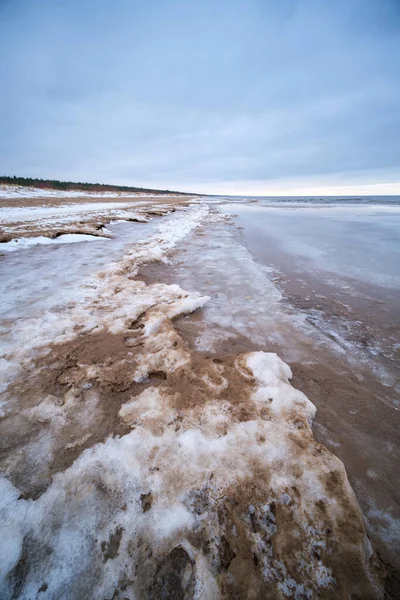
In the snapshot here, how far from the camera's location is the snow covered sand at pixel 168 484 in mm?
996

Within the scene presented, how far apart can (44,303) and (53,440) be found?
2.18 metres

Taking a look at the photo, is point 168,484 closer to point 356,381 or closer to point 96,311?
point 356,381

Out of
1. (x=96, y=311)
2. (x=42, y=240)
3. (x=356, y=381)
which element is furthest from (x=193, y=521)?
(x=42, y=240)

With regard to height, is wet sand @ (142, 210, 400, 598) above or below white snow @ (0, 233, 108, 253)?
below

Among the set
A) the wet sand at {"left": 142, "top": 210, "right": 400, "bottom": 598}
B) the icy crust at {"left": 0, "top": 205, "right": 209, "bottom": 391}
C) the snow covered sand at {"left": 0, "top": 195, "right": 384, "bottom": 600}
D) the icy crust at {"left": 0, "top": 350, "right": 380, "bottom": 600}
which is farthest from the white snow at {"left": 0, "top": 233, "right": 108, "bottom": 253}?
the icy crust at {"left": 0, "top": 350, "right": 380, "bottom": 600}

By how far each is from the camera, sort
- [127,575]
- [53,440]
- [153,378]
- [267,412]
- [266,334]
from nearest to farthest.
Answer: [127,575]
[53,440]
[267,412]
[153,378]
[266,334]

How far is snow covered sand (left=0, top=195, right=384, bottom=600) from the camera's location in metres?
1.00

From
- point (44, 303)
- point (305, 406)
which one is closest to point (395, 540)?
point (305, 406)

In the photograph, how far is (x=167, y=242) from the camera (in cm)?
732

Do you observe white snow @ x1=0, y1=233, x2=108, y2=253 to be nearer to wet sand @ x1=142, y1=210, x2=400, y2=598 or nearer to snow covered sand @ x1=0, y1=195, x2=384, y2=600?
wet sand @ x1=142, y1=210, x2=400, y2=598

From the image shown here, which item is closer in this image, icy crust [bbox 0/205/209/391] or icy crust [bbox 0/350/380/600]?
icy crust [bbox 0/350/380/600]

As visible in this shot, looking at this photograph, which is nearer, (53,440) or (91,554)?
(91,554)

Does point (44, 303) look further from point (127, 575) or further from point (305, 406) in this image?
point (305, 406)

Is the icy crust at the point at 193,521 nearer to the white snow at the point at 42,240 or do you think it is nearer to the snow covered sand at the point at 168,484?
the snow covered sand at the point at 168,484
